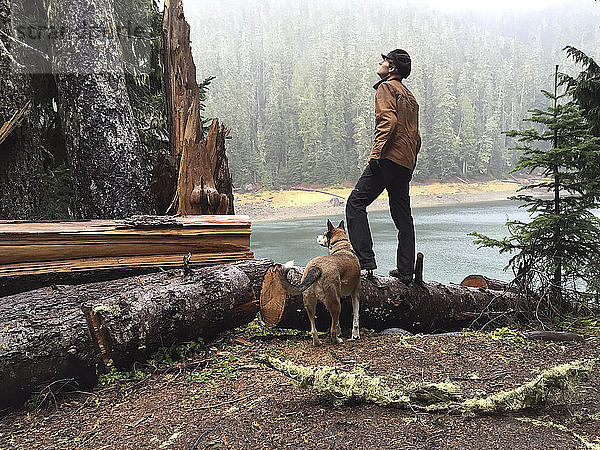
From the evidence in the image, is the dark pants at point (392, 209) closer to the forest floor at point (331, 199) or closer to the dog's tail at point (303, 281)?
the dog's tail at point (303, 281)

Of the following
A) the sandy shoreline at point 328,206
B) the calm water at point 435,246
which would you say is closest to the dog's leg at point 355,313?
the calm water at point 435,246

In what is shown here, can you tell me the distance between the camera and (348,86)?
53.3 metres

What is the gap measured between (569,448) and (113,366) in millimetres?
3254

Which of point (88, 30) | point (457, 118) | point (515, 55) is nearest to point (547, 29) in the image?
point (515, 55)

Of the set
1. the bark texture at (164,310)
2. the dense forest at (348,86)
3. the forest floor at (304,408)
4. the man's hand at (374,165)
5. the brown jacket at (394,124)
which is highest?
the dense forest at (348,86)

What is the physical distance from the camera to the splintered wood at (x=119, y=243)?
4.44 meters

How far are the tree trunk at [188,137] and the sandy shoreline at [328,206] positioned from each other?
82.5 feet

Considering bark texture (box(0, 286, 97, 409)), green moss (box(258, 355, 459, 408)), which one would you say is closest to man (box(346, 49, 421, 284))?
green moss (box(258, 355, 459, 408))

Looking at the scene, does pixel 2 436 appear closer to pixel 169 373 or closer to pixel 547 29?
pixel 169 373

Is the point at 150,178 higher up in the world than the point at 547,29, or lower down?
lower down

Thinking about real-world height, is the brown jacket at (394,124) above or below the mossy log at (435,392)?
above

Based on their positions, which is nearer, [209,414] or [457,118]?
[209,414]

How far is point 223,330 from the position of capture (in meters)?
4.90

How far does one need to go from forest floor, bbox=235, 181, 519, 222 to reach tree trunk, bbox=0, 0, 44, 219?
2677 centimetres
